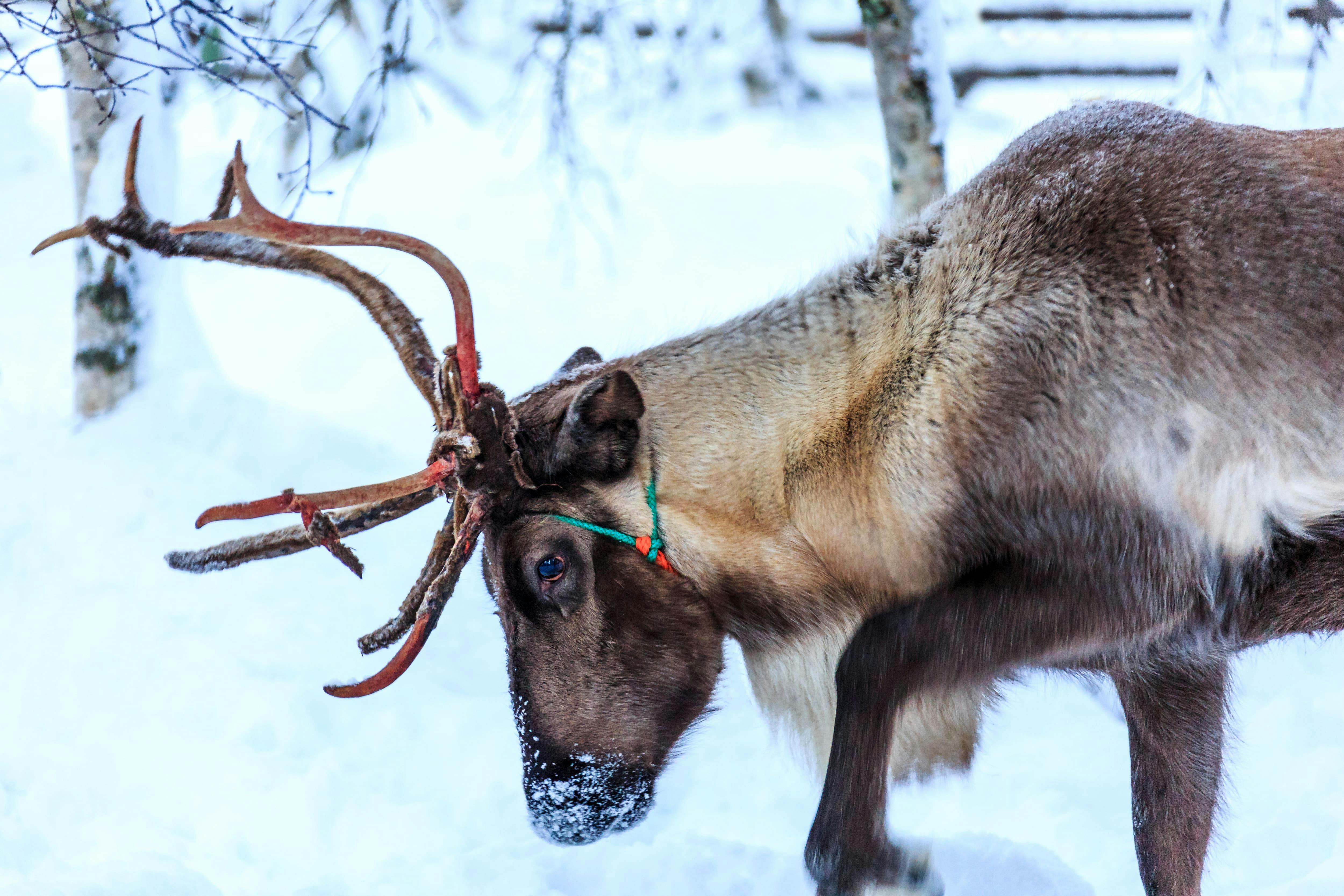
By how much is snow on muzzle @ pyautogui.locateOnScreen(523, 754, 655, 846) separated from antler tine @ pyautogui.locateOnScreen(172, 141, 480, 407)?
2.26ft

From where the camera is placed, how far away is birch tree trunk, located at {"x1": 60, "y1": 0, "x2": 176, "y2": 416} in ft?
13.2

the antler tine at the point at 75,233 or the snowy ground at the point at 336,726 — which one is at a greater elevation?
the antler tine at the point at 75,233

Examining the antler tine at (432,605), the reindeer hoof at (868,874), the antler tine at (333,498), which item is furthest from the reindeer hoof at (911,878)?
the antler tine at (333,498)

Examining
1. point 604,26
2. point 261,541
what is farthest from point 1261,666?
point 604,26

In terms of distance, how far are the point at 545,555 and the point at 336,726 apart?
1375 millimetres

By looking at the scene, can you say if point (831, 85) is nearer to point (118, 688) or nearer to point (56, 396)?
point (56, 396)

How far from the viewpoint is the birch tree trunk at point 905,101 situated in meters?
3.61

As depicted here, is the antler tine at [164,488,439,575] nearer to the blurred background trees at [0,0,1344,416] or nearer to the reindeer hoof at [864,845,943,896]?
the blurred background trees at [0,0,1344,416]

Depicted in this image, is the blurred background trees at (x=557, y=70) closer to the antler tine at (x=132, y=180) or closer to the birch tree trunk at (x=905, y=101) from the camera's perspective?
the birch tree trunk at (x=905, y=101)

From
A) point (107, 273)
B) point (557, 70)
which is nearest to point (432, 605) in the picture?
point (107, 273)

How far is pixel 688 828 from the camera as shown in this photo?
3.04 meters

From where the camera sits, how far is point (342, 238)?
205cm

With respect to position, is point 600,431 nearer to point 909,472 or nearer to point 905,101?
point 909,472

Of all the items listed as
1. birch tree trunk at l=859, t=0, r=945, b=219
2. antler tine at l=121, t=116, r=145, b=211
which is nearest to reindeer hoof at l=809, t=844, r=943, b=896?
antler tine at l=121, t=116, r=145, b=211
